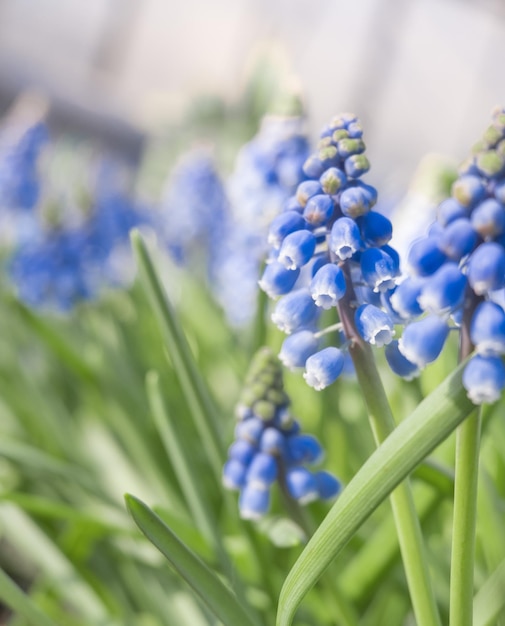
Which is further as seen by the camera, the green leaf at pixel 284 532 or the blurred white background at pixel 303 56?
the blurred white background at pixel 303 56

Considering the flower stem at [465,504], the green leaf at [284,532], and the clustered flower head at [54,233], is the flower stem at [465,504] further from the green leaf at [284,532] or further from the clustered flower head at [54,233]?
the clustered flower head at [54,233]

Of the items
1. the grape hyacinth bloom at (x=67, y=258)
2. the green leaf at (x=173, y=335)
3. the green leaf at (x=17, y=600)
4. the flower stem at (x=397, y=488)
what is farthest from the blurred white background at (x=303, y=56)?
the flower stem at (x=397, y=488)

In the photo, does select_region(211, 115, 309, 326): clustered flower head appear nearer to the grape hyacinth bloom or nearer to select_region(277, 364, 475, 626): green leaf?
the grape hyacinth bloom

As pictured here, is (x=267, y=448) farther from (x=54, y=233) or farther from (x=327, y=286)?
(x=54, y=233)

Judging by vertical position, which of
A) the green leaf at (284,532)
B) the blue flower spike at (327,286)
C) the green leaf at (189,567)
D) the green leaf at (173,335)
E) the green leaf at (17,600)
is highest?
the blue flower spike at (327,286)

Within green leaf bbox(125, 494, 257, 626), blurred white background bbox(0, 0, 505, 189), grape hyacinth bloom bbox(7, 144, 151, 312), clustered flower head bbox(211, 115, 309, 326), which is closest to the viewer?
green leaf bbox(125, 494, 257, 626)

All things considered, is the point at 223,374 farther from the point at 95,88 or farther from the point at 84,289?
the point at 95,88

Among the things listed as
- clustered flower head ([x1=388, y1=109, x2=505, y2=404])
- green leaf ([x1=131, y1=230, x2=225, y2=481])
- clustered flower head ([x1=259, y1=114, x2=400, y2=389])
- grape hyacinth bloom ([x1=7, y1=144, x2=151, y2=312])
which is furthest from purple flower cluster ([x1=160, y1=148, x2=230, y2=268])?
clustered flower head ([x1=388, y1=109, x2=505, y2=404])
